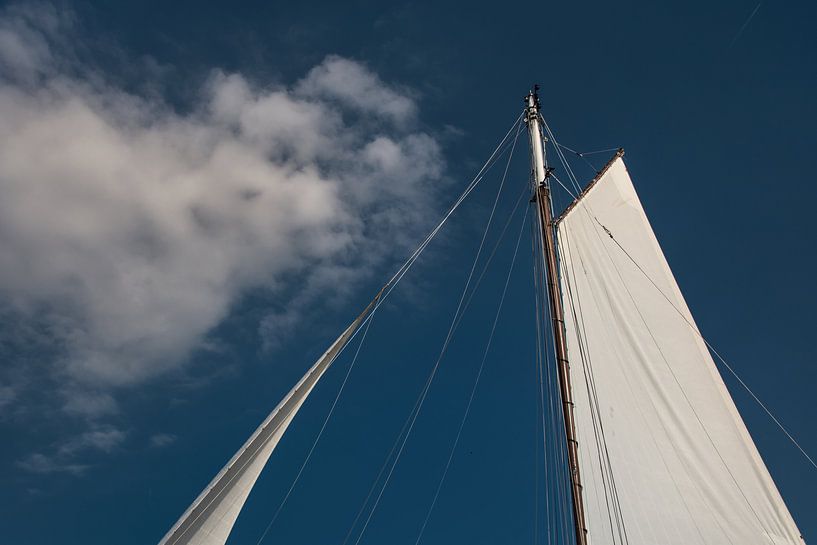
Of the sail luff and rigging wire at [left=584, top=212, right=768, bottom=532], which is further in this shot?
the sail luff

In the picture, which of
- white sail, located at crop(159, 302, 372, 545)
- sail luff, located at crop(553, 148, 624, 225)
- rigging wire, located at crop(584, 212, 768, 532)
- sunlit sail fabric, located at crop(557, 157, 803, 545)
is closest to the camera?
white sail, located at crop(159, 302, 372, 545)

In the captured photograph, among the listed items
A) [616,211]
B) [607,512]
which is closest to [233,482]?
[607,512]

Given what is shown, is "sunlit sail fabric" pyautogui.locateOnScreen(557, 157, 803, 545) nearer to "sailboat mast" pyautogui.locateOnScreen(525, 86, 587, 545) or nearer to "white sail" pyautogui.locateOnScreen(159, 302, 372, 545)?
"sailboat mast" pyautogui.locateOnScreen(525, 86, 587, 545)

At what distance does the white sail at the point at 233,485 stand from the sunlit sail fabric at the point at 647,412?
9389 mm

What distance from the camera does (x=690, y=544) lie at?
Result: 16.9m

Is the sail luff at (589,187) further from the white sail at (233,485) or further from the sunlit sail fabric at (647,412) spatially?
the white sail at (233,485)

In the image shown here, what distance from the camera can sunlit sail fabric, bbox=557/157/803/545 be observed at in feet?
56.3

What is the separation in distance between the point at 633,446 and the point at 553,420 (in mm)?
2950

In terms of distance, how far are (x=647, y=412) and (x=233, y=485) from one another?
502 inches

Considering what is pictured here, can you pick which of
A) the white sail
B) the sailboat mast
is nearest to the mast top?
the sailboat mast

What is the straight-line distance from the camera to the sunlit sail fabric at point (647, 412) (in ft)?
56.3

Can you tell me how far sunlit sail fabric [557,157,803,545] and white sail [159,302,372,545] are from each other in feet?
30.8

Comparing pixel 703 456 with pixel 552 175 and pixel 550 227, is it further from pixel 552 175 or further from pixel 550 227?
pixel 552 175

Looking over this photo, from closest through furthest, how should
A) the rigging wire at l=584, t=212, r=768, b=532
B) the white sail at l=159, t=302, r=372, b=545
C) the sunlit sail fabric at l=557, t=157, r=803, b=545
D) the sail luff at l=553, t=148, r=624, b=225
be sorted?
1. the white sail at l=159, t=302, r=372, b=545
2. the rigging wire at l=584, t=212, r=768, b=532
3. the sunlit sail fabric at l=557, t=157, r=803, b=545
4. the sail luff at l=553, t=148, r=624, b=225
